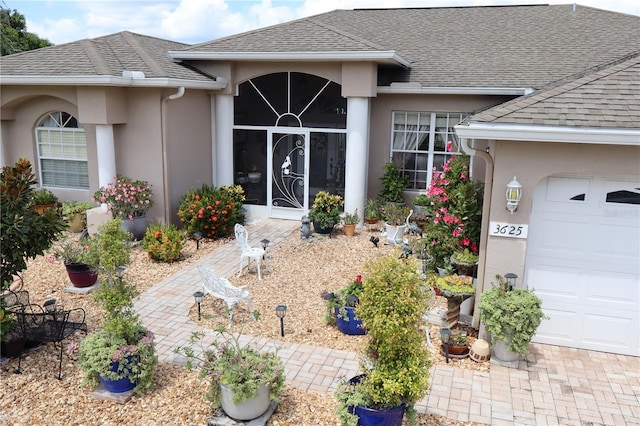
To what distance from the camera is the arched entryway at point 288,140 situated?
46.0ft

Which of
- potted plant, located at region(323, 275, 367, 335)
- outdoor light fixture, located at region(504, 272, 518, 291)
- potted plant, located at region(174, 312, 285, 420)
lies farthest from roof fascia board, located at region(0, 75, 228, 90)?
outdoor light fixture, located at region(504, 272, 518, 291)

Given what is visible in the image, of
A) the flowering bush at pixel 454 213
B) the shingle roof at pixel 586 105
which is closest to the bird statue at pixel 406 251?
the flowering bush at pixel 454 213

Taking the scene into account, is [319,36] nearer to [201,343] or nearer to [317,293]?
[317,293]

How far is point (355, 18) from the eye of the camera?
18.4m

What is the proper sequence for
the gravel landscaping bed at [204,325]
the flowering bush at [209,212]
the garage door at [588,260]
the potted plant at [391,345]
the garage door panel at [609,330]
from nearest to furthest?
the potted plant at [391,345] < the gravel landscaping bed at [204,325] < the garage door at [588,260] < the garage door panel at [609,330] < the flowering bush at [209,212]

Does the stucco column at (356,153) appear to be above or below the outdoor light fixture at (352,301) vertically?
above

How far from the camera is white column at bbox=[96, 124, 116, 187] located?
12344mm

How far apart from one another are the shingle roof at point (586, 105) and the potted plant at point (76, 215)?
10287 mm

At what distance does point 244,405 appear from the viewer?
18.4ft

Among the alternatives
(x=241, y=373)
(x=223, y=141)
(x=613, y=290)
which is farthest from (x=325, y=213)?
(x=241, y=373)

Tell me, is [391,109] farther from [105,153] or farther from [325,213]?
[105,153]

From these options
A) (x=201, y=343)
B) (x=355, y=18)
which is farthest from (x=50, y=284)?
(x=355, y=18)

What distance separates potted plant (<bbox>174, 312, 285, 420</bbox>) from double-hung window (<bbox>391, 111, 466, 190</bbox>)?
948 centimetres

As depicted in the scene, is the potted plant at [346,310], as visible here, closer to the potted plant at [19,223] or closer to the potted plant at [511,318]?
the potted plant at [511,318]
